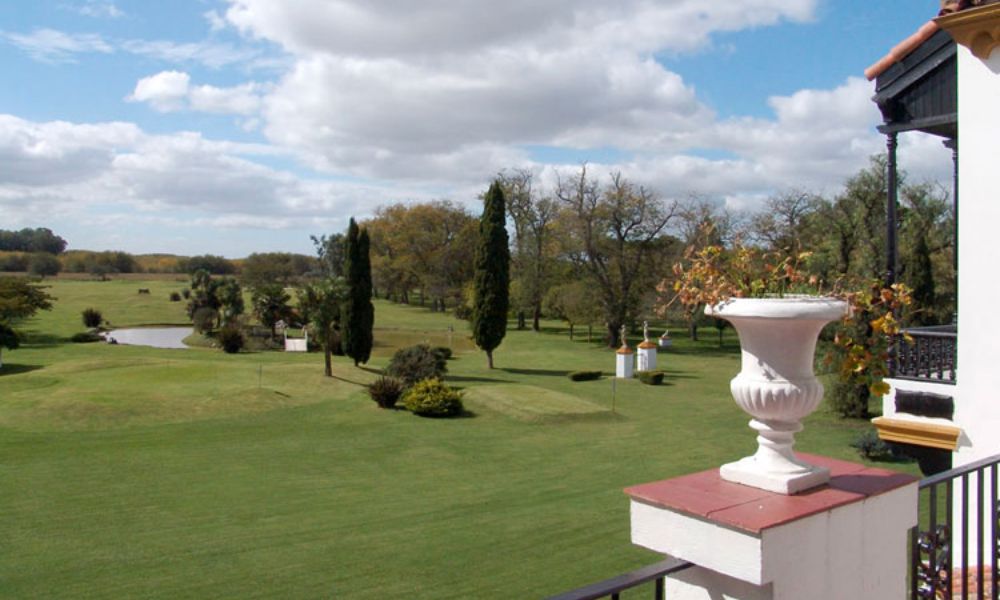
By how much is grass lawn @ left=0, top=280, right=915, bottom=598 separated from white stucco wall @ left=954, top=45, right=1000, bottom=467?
5.02 meters

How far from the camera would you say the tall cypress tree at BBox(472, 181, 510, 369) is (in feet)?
114

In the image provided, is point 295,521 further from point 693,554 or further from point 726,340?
point 726,340

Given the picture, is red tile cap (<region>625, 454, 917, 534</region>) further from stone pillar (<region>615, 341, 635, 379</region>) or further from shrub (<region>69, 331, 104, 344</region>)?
shrub (<region>69, 331, 104, 344</region>)

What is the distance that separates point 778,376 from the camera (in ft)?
9.33

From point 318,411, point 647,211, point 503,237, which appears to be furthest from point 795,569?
point 647,211

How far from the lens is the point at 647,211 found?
44031mm

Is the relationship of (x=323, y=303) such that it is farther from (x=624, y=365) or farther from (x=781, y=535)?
(x=781, y=535)

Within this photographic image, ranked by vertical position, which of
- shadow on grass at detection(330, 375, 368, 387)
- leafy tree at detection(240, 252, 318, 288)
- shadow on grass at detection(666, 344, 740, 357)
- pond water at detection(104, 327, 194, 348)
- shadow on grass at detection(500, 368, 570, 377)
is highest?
leafy tree at detection(240, 252, 318, 288)

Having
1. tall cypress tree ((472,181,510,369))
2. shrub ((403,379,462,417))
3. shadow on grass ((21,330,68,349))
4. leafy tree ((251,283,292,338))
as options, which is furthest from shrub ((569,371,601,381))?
shadow on grass ((21,330,68,349))

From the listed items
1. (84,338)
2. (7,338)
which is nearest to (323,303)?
(7,338)

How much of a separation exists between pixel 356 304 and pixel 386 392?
345 inches

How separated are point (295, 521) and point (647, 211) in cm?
3506

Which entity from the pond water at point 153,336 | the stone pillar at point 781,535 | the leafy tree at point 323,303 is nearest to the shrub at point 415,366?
the leafy tree at point 323,303

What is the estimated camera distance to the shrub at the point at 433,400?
22125 millimetres
